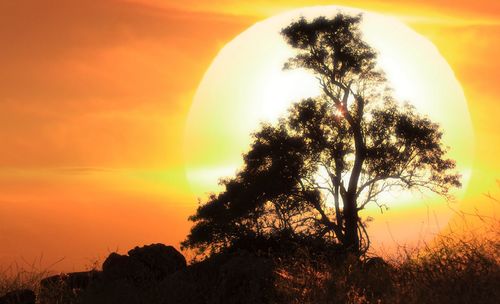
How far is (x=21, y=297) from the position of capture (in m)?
18.4

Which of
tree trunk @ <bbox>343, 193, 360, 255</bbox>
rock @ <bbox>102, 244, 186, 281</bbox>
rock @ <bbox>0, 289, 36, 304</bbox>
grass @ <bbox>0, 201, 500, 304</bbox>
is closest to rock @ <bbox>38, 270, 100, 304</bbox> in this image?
rock @ <bbox>0, 289, 36, 304</bbox>

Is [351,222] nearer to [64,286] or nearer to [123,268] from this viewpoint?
[123,268]

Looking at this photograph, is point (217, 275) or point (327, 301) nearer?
point (327, 301)

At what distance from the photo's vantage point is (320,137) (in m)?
32.4

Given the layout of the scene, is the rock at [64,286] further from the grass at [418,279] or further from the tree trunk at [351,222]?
the tree trunk at [351,222]

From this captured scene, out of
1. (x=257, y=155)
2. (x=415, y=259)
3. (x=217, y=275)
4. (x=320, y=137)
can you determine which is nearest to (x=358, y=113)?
(x=320, y=137)

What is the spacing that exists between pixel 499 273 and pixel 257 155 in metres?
20.9

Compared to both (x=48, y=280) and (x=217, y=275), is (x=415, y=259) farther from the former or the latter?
(x=48, y=280)

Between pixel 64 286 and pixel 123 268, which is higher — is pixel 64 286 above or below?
below

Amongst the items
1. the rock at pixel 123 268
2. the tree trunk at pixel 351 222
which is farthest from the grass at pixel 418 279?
the tree trunk at pixel 351 222

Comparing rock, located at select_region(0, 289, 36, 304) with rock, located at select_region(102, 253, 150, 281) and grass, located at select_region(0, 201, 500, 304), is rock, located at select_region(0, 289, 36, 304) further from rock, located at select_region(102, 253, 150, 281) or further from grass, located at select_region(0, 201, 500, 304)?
grass, located at select_region(0, 201, 500, 304)

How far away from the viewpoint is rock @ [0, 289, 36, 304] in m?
18.3

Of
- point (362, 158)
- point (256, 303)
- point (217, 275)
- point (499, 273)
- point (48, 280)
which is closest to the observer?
point (499, 273)

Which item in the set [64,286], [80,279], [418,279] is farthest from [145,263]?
[418,279]
